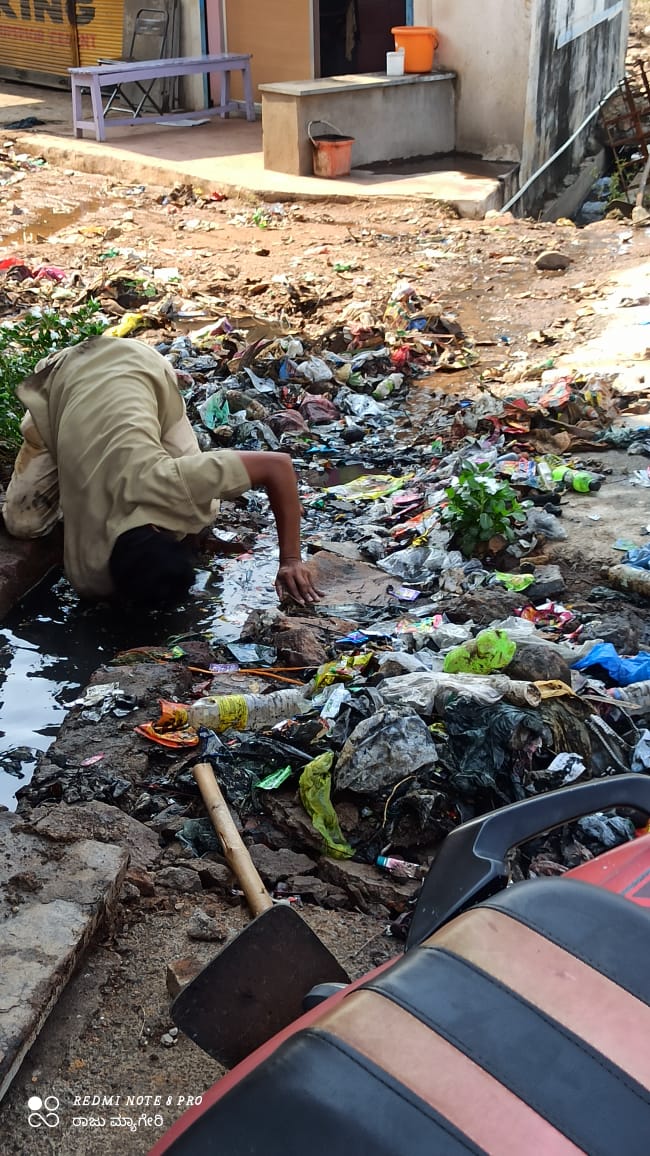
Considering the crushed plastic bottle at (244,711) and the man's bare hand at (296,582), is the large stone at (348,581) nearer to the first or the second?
the man's bare hand at (296,582)

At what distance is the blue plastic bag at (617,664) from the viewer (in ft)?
12.6

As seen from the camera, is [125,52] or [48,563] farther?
[125,52]

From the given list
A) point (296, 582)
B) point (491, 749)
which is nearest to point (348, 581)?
point (296, 582)

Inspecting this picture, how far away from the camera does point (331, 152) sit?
11000mm

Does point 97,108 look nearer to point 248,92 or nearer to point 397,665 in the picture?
point 248,92

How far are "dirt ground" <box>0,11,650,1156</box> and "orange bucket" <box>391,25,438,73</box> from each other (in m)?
1.93

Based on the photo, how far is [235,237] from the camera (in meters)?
10.1

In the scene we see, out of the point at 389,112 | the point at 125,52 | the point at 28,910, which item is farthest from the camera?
the point at 125,52

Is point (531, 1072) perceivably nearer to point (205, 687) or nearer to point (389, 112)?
point (205, 687)

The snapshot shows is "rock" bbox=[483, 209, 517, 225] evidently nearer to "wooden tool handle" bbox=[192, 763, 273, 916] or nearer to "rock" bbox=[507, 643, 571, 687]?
"rock" bbox=[507, 643, 571, 687]

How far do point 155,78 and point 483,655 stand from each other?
11.4 metres

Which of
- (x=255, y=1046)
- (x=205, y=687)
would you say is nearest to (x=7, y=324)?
(x=205, y=687)

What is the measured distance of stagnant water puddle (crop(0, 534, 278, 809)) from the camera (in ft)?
13.8

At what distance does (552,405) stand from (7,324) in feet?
12.6
